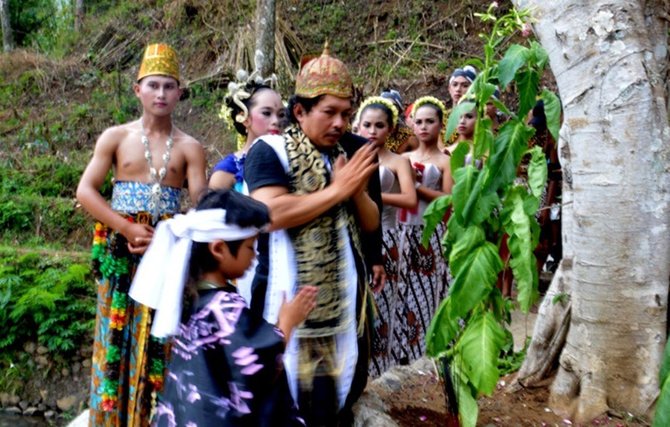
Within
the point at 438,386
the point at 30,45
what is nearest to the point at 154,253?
the point at 438,386

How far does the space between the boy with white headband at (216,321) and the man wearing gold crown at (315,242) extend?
0.42m

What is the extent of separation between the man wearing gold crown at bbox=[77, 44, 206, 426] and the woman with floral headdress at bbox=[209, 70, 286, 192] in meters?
0.15

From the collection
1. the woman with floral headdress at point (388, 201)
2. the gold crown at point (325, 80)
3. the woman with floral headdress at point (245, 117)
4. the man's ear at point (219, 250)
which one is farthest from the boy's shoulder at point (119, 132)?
the man's ear at point (219, 250)

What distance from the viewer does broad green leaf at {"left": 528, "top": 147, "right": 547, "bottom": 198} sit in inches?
106

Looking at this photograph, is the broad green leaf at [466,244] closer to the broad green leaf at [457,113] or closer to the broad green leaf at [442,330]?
the broad green leaf at [442,330]

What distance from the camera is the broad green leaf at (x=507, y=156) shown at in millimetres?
2615

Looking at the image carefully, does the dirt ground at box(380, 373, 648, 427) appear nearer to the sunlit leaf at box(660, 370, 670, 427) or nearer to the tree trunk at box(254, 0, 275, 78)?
the sunlit leaf at box(660, 370, 670, 427)

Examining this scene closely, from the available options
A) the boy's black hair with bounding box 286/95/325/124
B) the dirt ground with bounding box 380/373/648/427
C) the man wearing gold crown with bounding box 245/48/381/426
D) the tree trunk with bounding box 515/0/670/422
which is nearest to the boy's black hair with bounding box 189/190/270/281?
the man wearing gold crown with bounding box 245/48/381/426

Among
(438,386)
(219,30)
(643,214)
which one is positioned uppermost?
(219,30)

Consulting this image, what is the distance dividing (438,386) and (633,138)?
1452 mm

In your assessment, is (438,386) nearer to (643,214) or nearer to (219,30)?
(643,214)

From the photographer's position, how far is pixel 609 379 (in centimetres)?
293

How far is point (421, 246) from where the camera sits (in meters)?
4.75

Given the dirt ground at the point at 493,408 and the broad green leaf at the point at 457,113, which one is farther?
the dirt ground at the point at 493,408
